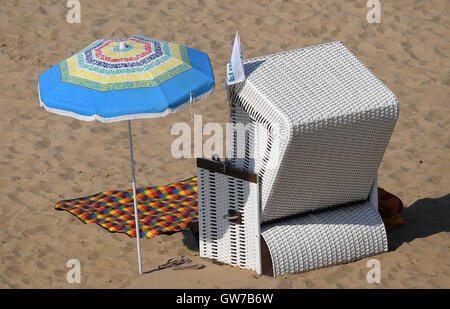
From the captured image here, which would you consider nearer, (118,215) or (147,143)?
(118,215)

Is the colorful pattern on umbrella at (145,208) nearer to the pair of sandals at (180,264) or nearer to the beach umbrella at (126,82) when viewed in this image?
the pair of sandals at (180,264)

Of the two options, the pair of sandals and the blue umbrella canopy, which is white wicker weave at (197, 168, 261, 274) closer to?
the pair of sandals

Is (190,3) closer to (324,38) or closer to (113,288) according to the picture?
(324,38)

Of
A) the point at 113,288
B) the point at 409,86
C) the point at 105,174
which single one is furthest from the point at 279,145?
the point at 409,86

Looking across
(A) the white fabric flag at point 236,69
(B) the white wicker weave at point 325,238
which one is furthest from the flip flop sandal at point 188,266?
(A) the white fabric flag at point 236,69

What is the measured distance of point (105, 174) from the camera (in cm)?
895

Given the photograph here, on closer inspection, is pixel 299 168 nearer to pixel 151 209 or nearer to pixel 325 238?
pixel 325 238

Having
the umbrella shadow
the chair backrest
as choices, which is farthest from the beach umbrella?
the umbrella shadow

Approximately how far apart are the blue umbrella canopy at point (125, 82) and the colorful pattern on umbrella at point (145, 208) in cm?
135

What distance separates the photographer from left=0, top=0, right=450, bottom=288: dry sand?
7.36 metres

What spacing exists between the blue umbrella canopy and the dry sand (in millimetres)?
1424

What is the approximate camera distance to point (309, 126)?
666 centimetres
